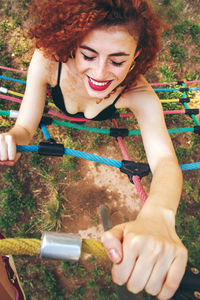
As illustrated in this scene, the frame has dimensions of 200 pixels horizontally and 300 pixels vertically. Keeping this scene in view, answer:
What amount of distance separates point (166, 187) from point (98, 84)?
555 mm

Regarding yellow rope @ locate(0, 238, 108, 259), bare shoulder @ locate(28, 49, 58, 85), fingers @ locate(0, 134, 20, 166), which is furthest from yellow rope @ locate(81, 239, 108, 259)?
bare shoulder @ locate(28, 49, 58, 85)

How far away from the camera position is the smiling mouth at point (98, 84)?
1080 millimetres

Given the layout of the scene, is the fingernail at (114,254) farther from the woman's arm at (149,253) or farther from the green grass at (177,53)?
the green grass at (177,53)

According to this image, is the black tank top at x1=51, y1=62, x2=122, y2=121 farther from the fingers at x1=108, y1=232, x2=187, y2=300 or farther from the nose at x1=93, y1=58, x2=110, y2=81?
the fingers at x1=108, y1=232, x2=187, y2=300

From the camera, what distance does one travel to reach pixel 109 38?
89 cm

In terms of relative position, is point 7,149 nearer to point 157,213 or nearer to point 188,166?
point 157,213

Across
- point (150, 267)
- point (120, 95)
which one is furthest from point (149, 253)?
point (120, 95)

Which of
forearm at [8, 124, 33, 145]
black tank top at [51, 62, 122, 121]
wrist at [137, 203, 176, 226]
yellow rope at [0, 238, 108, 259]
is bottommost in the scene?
yellow rope at [0, 238, 108, 259]

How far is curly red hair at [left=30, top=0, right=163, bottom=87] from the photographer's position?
0.88 meters

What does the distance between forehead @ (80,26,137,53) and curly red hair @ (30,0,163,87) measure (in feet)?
0.06

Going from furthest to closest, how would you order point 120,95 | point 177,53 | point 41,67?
point 177,53
point 120,95
point 41,67

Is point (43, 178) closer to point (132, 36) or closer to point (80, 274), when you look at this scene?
point (80, 274)

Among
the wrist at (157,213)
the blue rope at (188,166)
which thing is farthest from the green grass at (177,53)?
the wrist at (157,213)

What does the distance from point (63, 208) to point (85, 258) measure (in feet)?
1.53
